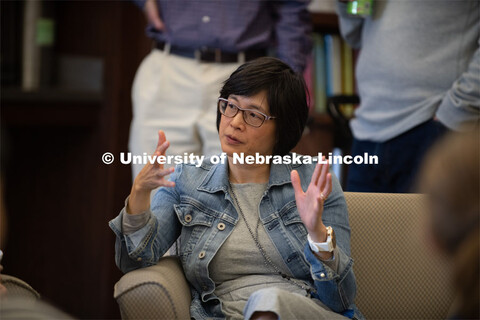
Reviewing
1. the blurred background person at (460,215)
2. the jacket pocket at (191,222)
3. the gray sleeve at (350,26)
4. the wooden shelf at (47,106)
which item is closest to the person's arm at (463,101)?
the gray sleeve at (350,26)

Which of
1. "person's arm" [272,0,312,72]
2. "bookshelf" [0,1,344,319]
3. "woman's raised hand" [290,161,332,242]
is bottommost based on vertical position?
"bookshelf" [0,1,344,319]

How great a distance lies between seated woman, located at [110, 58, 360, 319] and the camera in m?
1.62

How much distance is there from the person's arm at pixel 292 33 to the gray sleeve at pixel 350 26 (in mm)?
157

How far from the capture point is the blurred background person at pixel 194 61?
257 centimetres

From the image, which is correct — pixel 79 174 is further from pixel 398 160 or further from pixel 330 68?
pixel 398 160

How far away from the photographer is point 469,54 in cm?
233

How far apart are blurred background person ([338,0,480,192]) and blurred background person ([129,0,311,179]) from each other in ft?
1.25

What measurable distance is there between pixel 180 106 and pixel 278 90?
33.0 inches

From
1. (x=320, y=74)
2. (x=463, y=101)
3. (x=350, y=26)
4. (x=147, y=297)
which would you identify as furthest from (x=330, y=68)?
(x=147, y=297)

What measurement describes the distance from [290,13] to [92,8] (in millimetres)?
1136

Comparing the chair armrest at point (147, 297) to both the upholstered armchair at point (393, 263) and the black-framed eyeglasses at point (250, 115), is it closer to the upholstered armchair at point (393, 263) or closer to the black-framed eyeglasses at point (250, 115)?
the black-framed eyeglasses at point (250, 115)

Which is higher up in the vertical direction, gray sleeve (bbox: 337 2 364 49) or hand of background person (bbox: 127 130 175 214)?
gray sleeve (bbox: 337 2 364 49)

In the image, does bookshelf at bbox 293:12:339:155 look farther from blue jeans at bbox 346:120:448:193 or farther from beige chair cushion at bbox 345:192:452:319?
beige chair cushion at bbox 345:192:452:319

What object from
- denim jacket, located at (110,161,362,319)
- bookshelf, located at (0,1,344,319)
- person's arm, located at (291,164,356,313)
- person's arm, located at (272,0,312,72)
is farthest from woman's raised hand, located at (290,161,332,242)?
bookshelf, located at (0,1,344,319)
